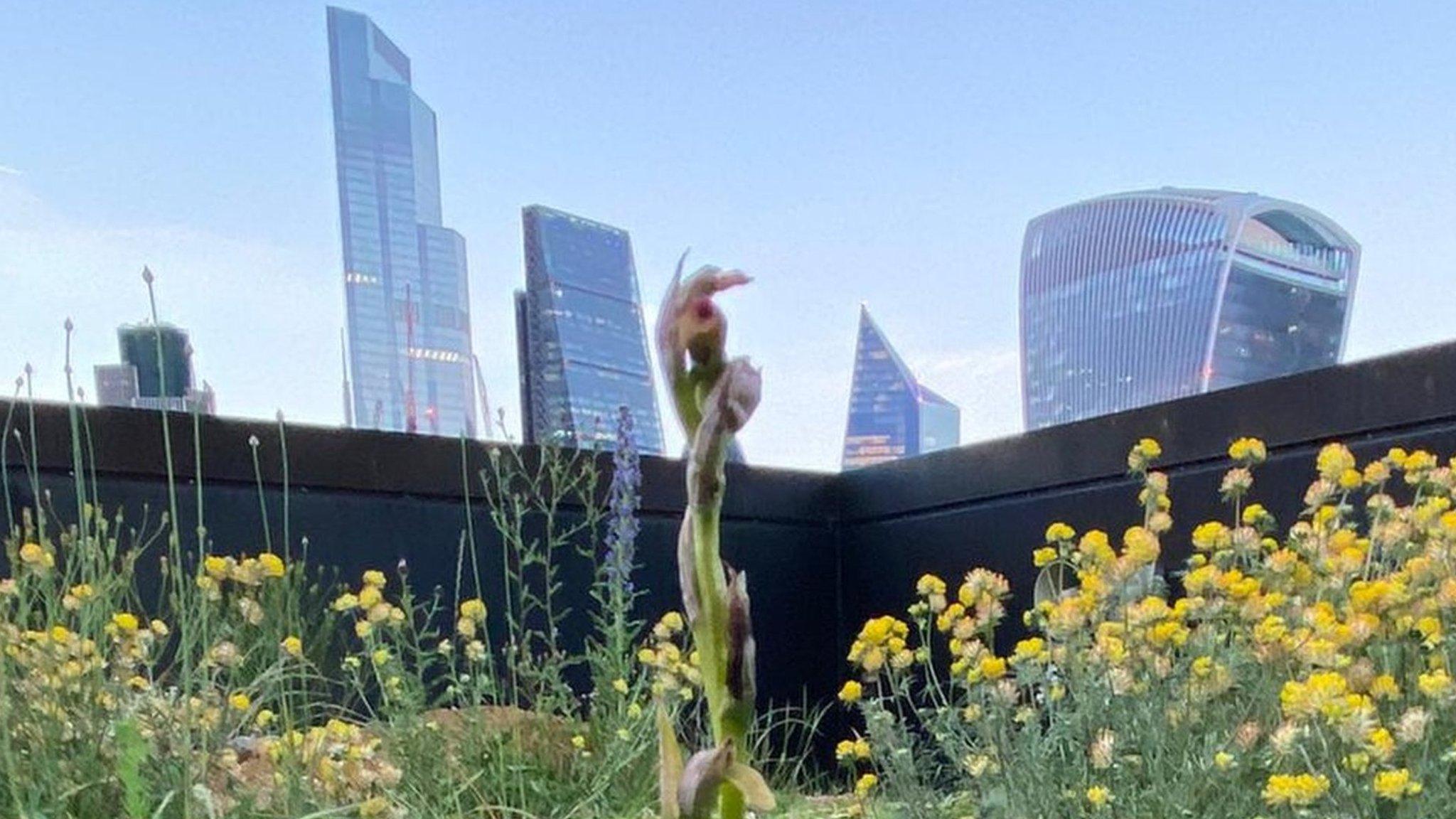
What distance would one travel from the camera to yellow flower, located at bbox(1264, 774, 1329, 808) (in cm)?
105

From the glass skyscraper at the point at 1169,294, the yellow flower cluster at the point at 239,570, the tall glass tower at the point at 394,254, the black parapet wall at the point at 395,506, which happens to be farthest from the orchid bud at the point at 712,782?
the glass skyscraper at the point at 1169,294

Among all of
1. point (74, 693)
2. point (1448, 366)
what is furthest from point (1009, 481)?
point (74, 693)

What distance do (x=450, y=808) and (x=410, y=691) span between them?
0.92 feet

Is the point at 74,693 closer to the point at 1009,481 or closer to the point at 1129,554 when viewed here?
the point at 1129,554

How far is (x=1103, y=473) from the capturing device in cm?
269

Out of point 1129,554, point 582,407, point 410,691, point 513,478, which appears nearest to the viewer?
point 1129,554

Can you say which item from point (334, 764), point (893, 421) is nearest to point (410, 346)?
point (334, 764)

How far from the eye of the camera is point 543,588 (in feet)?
9.54

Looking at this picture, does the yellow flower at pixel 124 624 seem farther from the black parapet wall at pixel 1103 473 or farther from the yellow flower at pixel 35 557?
the black parapet wall at pixel 1103 473

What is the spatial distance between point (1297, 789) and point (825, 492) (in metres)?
2.50

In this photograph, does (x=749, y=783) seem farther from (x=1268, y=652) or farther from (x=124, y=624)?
(x=124, y=624)

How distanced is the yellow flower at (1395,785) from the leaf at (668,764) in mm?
1081

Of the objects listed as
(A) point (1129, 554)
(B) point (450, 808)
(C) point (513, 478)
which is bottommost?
(B) point (450, 808)

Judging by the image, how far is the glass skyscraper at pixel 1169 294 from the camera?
4770 millimetres
